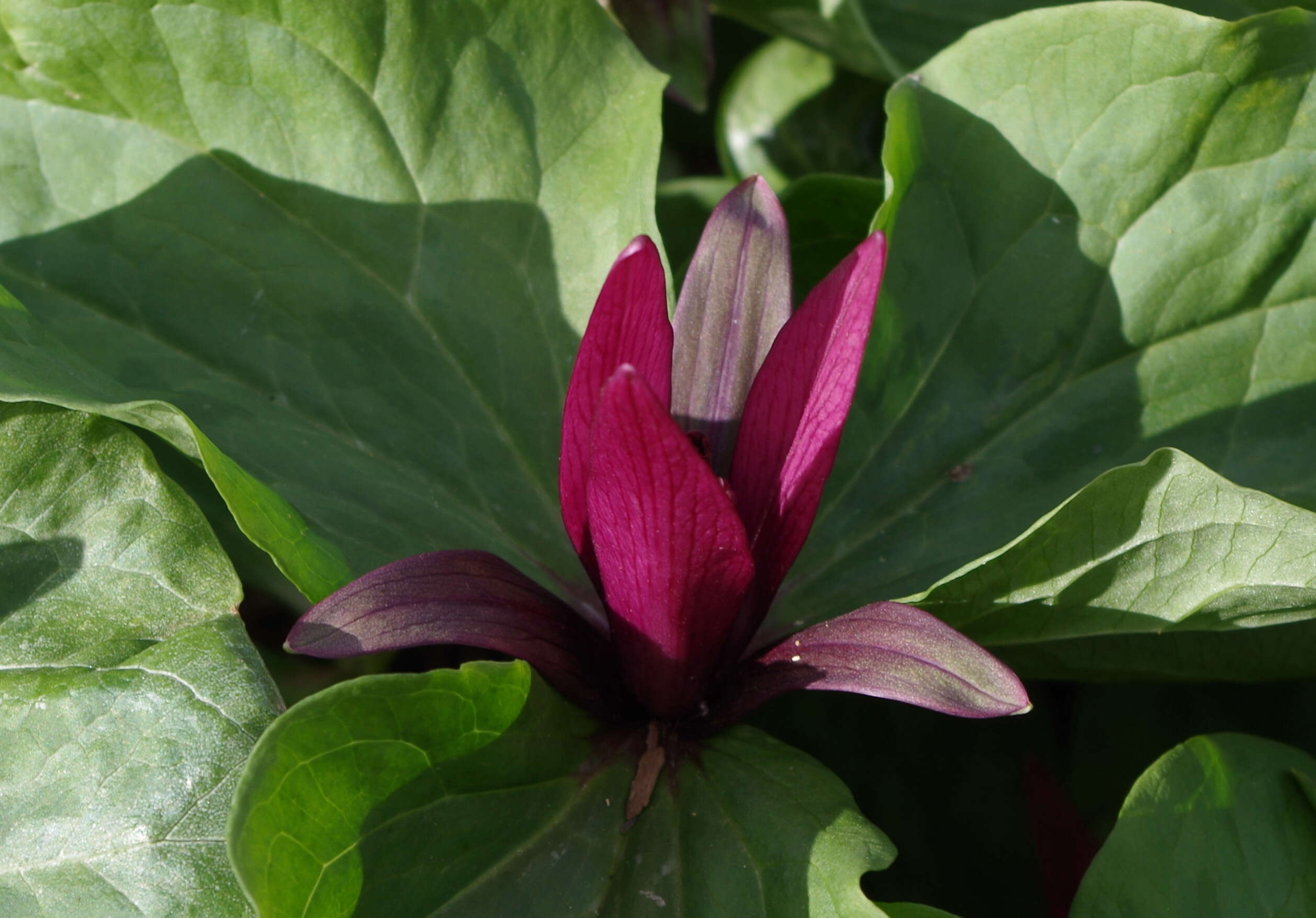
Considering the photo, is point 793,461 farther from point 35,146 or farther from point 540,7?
point 35,146

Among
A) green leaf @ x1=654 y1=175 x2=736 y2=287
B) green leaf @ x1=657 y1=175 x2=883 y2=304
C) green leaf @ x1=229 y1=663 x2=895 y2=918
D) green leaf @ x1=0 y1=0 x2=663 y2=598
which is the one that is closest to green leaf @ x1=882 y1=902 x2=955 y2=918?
green leaf @ x1=229 y1=663 x2=895 y2=918

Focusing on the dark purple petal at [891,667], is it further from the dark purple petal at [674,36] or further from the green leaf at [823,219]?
the dark purple petal at [674,36]

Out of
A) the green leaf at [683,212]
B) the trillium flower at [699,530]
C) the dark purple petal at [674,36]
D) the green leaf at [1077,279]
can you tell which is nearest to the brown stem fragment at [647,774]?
the trillium flower at [699,530]

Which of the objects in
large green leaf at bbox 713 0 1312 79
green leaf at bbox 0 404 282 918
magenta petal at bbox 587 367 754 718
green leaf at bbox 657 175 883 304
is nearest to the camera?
magenta petal at bbox 587 367 754 718

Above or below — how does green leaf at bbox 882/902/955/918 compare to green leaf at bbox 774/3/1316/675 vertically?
below

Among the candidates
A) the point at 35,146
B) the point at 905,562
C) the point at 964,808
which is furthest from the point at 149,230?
the point at 964,808

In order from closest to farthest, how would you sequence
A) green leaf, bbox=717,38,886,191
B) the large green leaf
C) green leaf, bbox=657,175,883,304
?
green leaf, bbox=657,175,883,304, the large green leaf, green leaf, bbox=717,38,886,191

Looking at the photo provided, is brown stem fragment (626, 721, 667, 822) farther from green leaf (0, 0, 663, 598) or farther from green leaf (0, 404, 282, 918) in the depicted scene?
green leaf (0, 404, 282, 918)

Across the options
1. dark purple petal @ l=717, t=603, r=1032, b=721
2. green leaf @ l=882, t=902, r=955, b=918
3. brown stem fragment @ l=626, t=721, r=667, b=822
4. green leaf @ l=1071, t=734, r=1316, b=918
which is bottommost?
green leaf @ l=1071, t=734, r=1316, b=918
